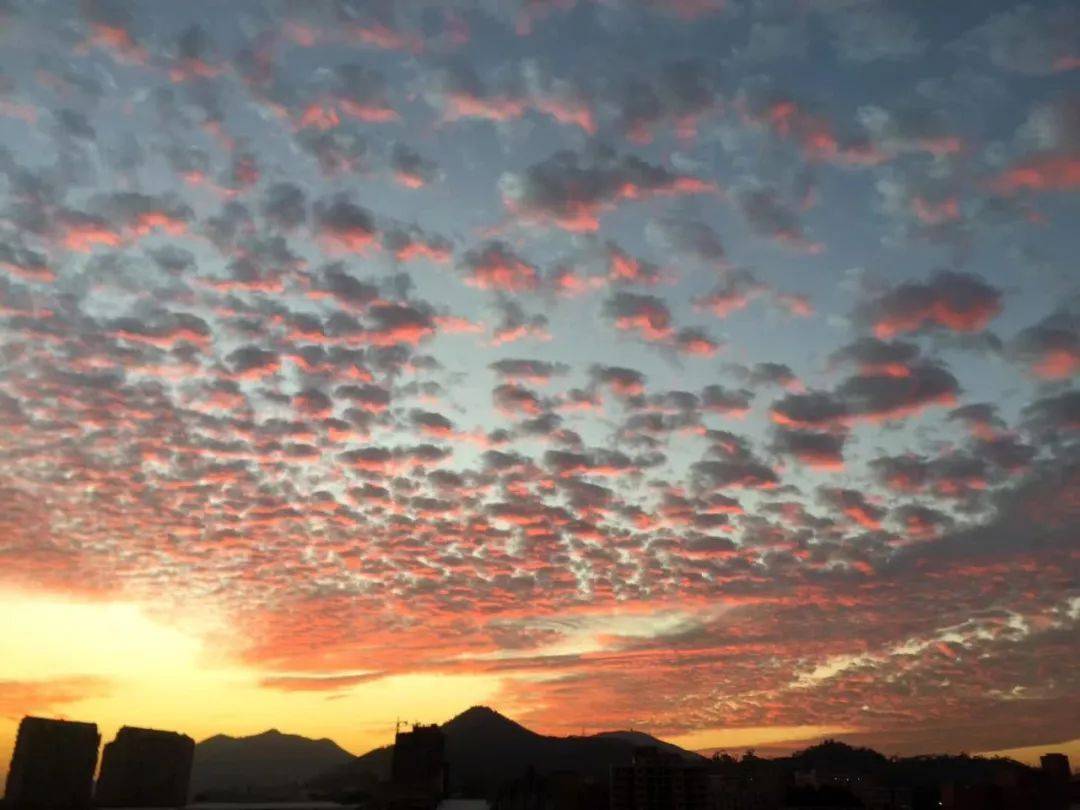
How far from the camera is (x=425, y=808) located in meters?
174

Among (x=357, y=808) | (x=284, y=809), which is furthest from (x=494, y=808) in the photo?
(x=284, y=809)

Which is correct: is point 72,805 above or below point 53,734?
below

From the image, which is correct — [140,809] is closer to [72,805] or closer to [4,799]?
[72,805]

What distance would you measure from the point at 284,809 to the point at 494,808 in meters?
58.7

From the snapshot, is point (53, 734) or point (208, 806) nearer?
point (208, 806)

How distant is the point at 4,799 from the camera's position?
614ft

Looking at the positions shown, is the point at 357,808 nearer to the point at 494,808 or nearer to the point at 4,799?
the point at 494,808

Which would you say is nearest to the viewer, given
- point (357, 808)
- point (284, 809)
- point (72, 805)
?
point (284, 809)

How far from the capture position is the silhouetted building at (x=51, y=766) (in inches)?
7382

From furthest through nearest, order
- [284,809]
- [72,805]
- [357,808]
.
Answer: [72,805] < [357,808] < [284,809]

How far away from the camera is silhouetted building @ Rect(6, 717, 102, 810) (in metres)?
188

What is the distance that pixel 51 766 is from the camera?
193000mm

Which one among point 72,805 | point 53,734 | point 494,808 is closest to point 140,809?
point 72,805

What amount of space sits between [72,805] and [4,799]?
14393mm
